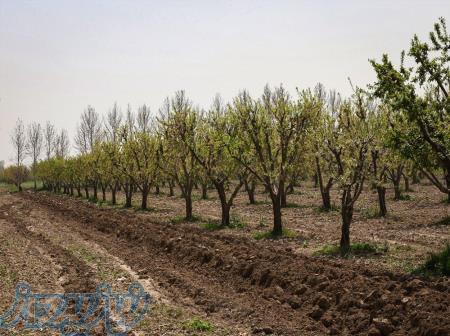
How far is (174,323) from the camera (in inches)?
383

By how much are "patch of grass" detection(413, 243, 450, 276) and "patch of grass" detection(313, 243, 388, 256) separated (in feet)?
7.53

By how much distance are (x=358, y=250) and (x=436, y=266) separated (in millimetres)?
3358

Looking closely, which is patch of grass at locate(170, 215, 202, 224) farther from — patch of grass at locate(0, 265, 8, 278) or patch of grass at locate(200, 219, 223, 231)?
patch of grass at locate(0, 265, 8, 278)

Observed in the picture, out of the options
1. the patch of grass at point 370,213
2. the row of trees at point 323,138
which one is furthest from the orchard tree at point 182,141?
→ the patch of grass at point 370,213

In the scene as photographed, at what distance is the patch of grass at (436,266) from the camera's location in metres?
11.3

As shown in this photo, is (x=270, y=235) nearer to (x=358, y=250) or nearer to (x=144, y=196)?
(x=358, y=250)

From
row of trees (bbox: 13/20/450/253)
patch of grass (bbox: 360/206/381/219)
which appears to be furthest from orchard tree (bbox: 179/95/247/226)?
patch of grass (bbox: 360/206/381/219)

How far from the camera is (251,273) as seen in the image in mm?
13367

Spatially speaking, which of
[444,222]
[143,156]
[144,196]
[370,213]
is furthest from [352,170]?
[143,156]

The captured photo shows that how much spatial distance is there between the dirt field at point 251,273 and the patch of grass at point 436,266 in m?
0.49

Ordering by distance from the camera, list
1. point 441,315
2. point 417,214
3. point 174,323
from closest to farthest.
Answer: point 441,315, point 174,323, point 417,214

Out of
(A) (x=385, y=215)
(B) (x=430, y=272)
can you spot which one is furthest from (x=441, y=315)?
(A) (x=385, y=215)

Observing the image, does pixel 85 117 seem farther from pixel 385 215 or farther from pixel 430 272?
pixel 430 272

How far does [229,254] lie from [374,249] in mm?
4985
